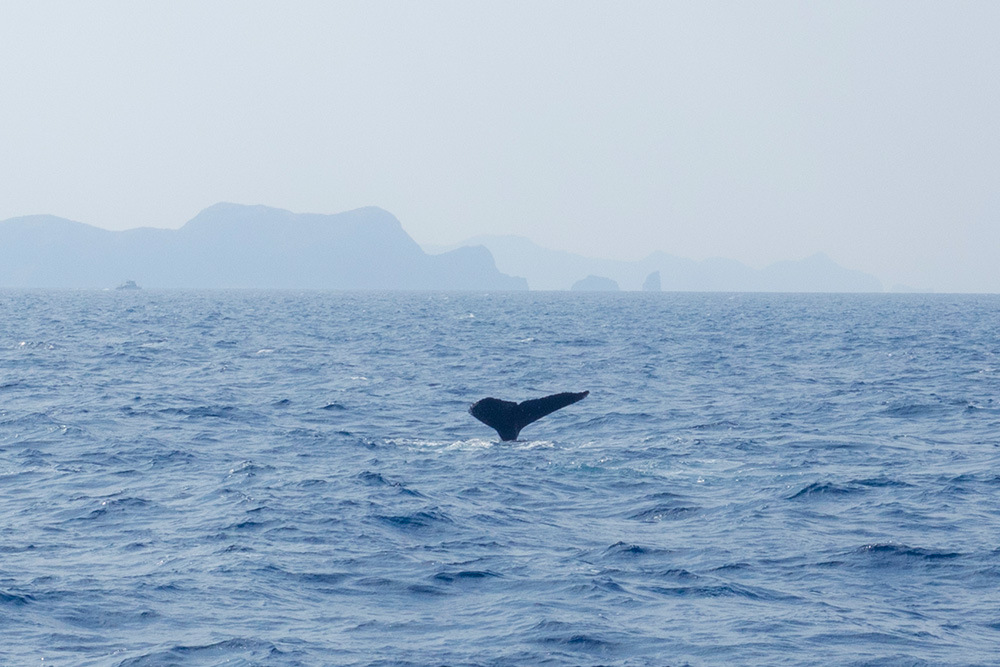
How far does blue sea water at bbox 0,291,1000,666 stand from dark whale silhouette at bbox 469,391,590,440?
0.46 metres

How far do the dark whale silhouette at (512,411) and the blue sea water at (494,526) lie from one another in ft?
1.52

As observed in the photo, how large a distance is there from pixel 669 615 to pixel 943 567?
3744mm

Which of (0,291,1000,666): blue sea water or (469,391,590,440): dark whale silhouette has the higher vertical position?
(469,391,590,440): dark whale silhouette

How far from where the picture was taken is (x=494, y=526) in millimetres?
15406

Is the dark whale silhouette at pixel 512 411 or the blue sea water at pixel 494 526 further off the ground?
the dark whale silhouette at pixel 512 411

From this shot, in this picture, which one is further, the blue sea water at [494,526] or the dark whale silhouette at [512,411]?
the dark whale silhouette at [512,411]

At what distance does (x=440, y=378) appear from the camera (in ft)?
120

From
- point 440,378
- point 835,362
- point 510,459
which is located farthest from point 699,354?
point 510,459

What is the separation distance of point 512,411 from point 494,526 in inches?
228

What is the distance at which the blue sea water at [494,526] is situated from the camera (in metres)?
11.0

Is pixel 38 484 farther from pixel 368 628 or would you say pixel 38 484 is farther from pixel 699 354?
pixel 699 354

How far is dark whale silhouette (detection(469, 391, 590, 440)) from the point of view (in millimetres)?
19562

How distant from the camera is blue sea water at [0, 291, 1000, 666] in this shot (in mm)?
10984

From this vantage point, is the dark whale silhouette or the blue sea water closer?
the blue sea water
